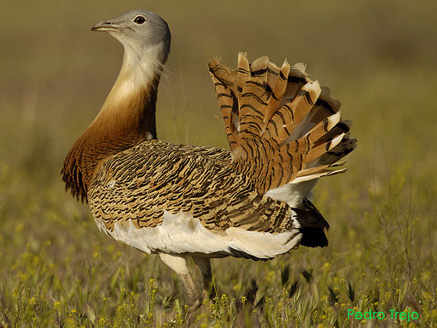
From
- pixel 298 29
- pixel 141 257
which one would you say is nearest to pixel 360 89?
pixel 298 29

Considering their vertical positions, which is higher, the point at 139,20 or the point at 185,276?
the point at 139,20

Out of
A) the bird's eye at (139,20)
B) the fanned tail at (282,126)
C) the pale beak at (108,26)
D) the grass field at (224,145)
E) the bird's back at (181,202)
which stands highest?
the bird's eye at (139,20)

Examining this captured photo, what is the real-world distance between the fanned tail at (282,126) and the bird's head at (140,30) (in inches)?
22.4

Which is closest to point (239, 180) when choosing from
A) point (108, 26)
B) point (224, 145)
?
point (108, 26)

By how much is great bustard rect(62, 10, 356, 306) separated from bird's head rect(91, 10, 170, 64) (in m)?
0.53

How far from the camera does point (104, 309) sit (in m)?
2.80

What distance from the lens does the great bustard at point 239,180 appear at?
2.47m

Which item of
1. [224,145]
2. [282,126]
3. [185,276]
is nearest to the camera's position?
[282,126]

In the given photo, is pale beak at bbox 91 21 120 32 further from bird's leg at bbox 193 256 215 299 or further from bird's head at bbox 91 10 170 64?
bird's leg at bbox 193 256 215 299

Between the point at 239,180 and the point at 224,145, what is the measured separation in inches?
138

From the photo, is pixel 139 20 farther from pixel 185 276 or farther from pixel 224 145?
pixel 224 145

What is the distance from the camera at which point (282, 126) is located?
2.54 meters

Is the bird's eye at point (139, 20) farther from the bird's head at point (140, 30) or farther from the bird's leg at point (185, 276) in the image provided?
the bird's leg at point (185, 276)

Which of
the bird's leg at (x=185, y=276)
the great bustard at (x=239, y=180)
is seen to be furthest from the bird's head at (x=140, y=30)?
the bird's leg at (x=185, y=276)
